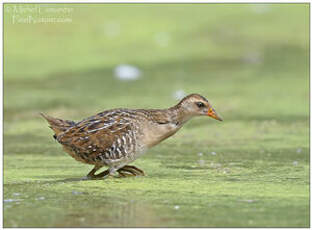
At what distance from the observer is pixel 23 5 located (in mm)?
12867

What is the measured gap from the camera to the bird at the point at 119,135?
6441mm

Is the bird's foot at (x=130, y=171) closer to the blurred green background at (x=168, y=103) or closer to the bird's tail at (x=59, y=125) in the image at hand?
the blurred green background at (x=168, y=103)

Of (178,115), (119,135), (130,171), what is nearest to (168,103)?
(178,115)

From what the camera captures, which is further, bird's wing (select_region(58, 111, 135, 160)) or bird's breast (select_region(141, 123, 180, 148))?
bird's breast (select_region(141, 123, 180, 148))

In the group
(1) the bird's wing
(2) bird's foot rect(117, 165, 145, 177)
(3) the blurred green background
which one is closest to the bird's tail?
(1) the bird's wing

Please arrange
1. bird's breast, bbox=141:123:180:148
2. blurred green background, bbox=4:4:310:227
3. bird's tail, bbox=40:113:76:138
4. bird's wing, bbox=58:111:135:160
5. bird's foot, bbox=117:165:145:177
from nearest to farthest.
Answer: blurred green background, bbox=4:4:310:227 → bird's wing, bbox=58:111:135:160 → bird's breast, bbox=141:123:180:148 → bird's foot, bbox=117:165:145:177 → bird's tail, bbox=40:113:76:138

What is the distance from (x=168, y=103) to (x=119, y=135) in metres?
4.11

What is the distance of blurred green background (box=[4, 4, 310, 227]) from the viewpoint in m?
5.45

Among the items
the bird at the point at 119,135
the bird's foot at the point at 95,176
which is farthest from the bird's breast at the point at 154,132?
the bird's foot at the point at 95,176

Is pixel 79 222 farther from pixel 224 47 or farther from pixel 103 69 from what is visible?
pixel 224 47

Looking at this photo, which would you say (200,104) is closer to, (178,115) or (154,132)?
(178,115)

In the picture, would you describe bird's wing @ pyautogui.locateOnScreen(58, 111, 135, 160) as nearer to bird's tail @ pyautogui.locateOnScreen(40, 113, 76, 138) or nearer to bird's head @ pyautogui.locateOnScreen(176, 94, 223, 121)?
bird's tail @ pyautogui.locateOnScreen(40, 113, 76, 138)

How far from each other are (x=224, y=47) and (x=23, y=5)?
3.48 m

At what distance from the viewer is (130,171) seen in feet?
21.8
